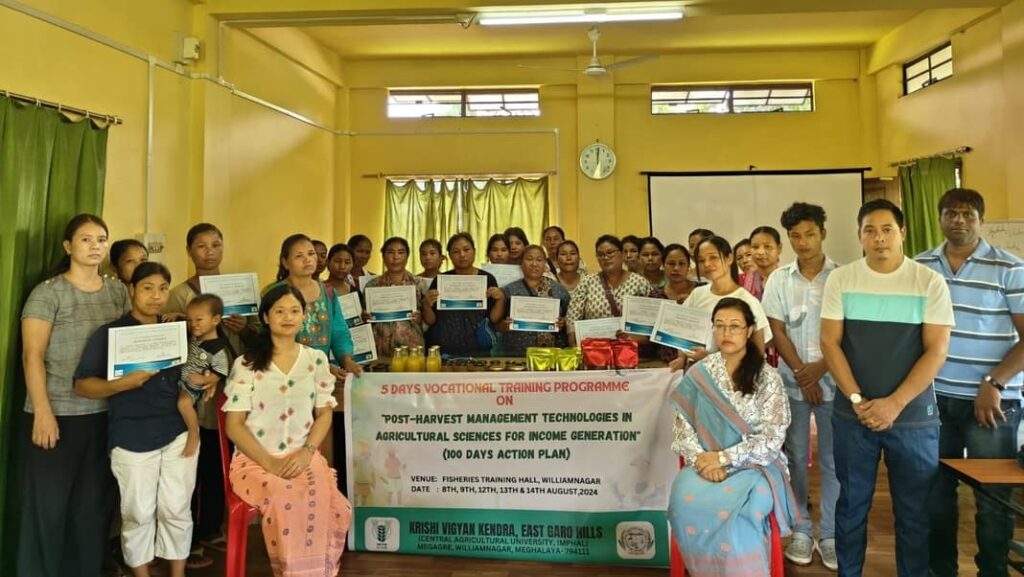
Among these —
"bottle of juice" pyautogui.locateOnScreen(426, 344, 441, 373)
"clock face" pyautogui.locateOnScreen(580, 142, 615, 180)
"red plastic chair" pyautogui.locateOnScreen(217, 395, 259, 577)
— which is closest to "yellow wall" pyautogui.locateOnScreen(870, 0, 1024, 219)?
"clock face" pyautogui.locateOnScreen(580, 142, 615, 180)

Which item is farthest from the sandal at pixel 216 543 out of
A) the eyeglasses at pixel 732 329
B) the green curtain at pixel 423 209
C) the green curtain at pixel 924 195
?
the green curtain at pixel 924 195

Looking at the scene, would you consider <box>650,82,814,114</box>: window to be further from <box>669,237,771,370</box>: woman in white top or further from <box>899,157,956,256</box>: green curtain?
<box>669,237,771,370</box>: woman in white top

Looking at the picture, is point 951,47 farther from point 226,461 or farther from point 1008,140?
point 226,461

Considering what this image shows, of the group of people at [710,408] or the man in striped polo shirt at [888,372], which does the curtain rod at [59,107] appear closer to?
the group of people at [710,408]

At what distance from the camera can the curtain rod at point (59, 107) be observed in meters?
2.65

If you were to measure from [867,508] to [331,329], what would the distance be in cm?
247

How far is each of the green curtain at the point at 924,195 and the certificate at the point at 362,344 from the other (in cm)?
538

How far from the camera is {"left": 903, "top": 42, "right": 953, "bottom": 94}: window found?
5.55 meters

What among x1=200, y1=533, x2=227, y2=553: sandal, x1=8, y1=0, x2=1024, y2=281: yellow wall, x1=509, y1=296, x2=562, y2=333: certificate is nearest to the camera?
x1=200, y1=533, x2=227, y2=553: sandal

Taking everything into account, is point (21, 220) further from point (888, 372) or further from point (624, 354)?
point (888, 372)

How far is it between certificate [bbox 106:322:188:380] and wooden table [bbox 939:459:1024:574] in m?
2.95

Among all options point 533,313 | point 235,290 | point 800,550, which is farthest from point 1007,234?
point 235,290

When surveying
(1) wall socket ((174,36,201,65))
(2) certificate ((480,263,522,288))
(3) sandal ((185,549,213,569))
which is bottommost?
(3) sandal ((185,549,213,569))

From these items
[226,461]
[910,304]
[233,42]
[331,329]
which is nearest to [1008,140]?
[910,304]
